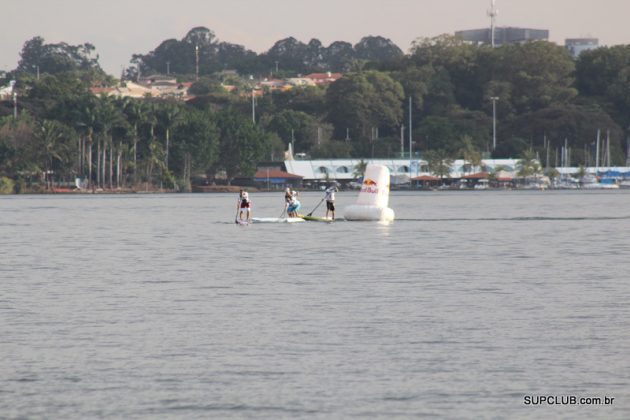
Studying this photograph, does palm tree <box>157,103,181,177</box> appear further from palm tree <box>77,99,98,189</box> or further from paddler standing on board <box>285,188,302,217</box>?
paddler standing on board <box>285,188,302,217</box>

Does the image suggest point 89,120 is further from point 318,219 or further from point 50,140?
point 318,219

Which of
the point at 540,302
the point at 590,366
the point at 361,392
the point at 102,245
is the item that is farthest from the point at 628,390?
the point at 102,245

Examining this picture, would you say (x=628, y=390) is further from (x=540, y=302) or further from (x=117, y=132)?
(x=117, y=132)

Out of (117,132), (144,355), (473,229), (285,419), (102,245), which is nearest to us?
(285,419)

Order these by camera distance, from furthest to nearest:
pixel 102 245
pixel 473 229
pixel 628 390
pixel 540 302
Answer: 1. pixel 473 229
2. pixel 102 245
3. pixel 540 302
4. pixel 628 390

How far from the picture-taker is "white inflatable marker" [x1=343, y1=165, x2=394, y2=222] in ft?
220

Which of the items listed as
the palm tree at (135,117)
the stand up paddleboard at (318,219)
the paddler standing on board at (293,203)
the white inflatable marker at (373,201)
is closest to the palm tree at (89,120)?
the palm tree at (135,117)

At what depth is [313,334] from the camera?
944 inches

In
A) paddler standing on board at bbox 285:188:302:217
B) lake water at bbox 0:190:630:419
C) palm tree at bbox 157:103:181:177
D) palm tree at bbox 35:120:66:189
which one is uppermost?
palm tree at bbox 157:103:181:177

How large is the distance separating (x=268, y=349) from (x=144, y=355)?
200cm

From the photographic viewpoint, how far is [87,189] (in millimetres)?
197000

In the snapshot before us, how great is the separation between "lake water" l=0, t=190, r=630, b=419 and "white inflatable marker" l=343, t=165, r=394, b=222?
18.6m

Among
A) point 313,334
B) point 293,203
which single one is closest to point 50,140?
point 293,203

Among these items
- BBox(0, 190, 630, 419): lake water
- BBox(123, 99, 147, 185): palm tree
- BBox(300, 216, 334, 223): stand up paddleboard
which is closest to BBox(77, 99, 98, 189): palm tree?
BBox(123, 99, 147, 185): palm tree
